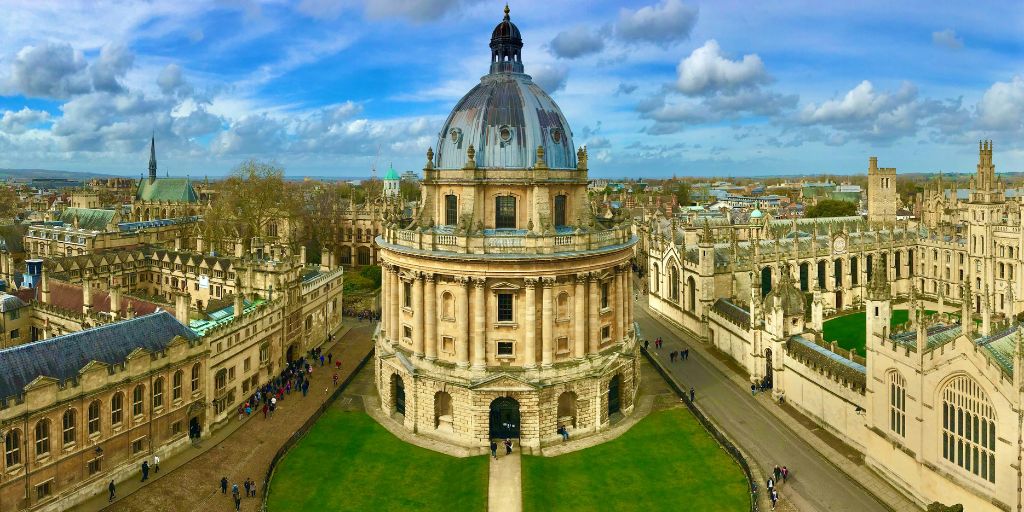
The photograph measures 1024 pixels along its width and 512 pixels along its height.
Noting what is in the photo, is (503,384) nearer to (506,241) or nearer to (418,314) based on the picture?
(418,314)

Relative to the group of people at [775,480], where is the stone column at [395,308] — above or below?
above

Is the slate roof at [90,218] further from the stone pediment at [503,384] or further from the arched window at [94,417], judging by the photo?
the stone pediment at [503,384]

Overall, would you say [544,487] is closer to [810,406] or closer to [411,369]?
[411,369]

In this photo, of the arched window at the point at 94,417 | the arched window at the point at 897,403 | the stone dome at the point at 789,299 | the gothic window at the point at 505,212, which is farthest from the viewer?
the stone dome at the point at 789,299

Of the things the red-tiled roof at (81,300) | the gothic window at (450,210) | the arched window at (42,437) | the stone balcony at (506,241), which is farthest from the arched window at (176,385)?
the gothic window at (450,210)

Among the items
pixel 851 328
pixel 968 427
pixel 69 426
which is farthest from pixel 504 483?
pixel 851 328

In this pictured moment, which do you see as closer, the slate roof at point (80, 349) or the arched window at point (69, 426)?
the slate roof at point (80, 349)

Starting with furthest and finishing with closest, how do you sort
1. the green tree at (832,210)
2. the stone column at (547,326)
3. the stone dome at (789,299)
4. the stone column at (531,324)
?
the green tree at (832,210)
the stone dome at (789,299)
the stone column at (547,326)
the stone column at (531,324)
